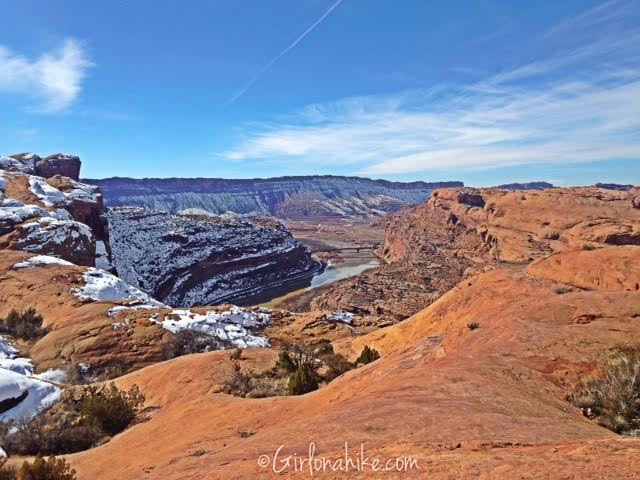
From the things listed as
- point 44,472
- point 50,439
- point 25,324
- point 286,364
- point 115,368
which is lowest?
point 115,368

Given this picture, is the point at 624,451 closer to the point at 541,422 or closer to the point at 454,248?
the point at 541,422

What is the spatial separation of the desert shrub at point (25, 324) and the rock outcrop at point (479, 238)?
978 inches

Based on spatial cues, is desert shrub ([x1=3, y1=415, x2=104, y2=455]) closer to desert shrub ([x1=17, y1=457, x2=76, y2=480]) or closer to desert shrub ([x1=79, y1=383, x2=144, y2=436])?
desert shrub ([x1=79, y1=383, x2=144, y2=436])

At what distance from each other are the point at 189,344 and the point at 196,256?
5501cm

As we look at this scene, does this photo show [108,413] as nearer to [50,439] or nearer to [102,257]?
[50,439]

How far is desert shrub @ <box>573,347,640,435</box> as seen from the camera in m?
5.97

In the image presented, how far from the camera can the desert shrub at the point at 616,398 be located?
19.6ft

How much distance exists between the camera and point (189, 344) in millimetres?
22234

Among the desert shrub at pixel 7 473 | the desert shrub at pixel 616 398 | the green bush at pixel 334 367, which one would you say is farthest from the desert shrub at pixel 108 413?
the desert shrub at pixel 616 398

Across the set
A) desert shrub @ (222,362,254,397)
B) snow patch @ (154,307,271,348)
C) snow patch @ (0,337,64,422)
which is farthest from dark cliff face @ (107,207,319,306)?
desert shrub @ (222,362,254,397)

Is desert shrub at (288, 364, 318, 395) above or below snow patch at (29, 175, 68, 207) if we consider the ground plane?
below

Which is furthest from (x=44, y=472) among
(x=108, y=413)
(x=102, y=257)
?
(x=102, y=257)

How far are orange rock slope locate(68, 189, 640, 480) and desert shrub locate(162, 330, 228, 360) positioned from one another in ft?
19.1

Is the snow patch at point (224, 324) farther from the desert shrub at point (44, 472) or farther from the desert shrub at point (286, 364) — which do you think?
the desert shrub at point (44, 472)
